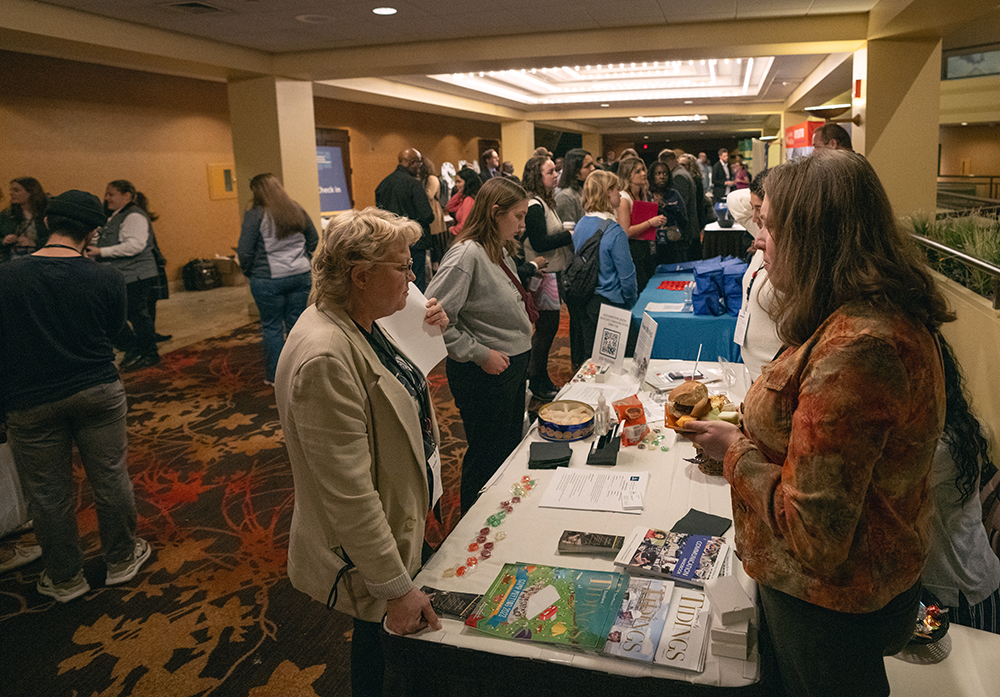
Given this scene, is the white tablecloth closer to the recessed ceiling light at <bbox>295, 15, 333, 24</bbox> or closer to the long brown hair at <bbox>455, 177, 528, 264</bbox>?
the long brown hair at <bbox>455, 177, 528, 264</bbox>

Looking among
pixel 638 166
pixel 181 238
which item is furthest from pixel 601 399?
pixel 181 238

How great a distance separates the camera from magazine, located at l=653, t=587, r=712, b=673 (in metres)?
1.26

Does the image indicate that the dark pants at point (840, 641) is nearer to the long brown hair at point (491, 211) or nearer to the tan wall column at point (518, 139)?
the long brown hair at point (491, 211)

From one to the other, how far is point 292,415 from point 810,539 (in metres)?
0.97

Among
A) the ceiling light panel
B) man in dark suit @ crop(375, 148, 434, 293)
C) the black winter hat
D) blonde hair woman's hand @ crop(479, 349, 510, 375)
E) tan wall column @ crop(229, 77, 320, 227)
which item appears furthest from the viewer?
the ceiling light panel

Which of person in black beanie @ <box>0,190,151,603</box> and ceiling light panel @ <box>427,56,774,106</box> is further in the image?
ceiling light panel @ <box>427,56,774,106</box>

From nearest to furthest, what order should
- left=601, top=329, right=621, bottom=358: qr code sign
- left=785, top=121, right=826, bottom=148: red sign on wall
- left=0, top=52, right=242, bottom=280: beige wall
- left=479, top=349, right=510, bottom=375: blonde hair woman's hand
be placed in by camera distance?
left=479, top=349, right=510, bottom=375: blonde hair woman's hand
left=601, top=329, right=621, bottom=358: qr code sign
left=785, top=121, right=826, bottom=148: red sign on wall
left=0, top=52, right=242, bottom=280: beige wall

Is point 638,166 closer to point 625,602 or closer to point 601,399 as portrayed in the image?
point 601,399

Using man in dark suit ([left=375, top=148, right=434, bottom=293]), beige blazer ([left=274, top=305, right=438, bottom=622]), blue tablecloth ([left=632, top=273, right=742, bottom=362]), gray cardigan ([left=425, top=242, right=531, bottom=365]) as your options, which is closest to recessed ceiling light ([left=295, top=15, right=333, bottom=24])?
man in dark suit ([left=375, top=148, right=434, bottom=293])

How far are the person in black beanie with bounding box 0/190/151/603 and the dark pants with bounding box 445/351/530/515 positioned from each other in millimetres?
1360

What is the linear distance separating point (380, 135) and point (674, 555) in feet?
41.7

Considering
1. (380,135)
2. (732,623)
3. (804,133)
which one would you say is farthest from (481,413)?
(380,135)

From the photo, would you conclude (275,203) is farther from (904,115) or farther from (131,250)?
(904,115)

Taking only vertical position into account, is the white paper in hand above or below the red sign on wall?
below
